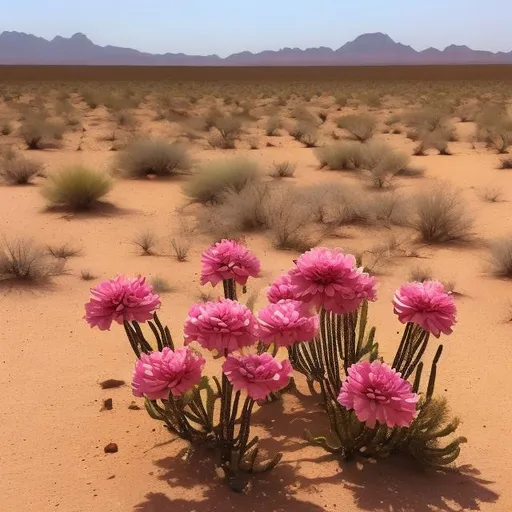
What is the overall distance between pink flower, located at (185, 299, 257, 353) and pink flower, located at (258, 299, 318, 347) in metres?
0.08

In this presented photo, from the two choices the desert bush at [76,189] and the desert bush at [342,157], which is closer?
the desert bush at [76,189]

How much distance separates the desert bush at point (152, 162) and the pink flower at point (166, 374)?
35.4 feet

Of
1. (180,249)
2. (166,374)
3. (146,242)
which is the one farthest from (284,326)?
(146,242)

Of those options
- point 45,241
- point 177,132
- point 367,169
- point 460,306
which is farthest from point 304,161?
point 460,306

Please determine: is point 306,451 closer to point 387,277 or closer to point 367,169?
point 387,277

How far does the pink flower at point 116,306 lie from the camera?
11.4 feet

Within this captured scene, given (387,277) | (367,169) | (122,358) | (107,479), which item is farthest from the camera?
(367,169)

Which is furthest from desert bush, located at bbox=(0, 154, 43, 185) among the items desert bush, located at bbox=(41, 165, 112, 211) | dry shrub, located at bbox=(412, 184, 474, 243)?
dry shrub, located at bbox=(412, 184, 474, 243)

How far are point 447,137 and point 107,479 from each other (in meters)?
17.0

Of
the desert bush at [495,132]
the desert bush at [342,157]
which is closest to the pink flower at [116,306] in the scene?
the desert bush at [342,157]

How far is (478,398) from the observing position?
492cm

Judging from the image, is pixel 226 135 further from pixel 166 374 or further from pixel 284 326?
pixel 166 374

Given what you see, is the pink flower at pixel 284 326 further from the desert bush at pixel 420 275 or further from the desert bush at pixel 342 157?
the desert bush at pixel 342 157

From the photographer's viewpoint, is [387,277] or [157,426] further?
[387,277]
